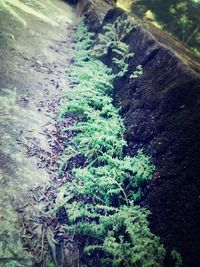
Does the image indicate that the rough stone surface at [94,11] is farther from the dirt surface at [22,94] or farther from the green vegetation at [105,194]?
the green vegetation at [105,194]

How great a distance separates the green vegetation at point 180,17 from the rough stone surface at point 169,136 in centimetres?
696

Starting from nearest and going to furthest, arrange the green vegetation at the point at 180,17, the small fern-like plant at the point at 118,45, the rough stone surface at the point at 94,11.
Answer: the small fern-like plant at the point at 118,45 < the rough stone surface at the point at 94,11 < the green vegetation at the point at 180,17

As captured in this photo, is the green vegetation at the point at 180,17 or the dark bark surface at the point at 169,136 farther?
the green vegetation at the point at 180,17

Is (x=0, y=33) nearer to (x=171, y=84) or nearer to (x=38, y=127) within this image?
(x=38, y=127)

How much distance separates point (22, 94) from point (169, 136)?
354cm

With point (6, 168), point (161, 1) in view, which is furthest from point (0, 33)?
point (161, 1)

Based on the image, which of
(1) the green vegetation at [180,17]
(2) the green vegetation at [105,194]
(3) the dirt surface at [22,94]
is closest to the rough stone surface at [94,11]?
(3) the dirt surface at [22,94]

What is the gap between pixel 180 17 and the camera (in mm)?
12078

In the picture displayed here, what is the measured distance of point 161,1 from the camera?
12.1 metres

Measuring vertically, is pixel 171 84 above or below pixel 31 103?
above

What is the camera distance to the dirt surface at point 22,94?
3.80 meters

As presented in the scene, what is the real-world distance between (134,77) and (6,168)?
10.3ft

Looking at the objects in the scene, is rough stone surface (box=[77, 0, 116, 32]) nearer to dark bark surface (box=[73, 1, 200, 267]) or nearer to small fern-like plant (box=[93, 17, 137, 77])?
small fern-like plant (box=[93, 17, 137, 77])

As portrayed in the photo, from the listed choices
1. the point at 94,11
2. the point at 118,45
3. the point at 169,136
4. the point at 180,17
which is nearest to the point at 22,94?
the point at 118,45
